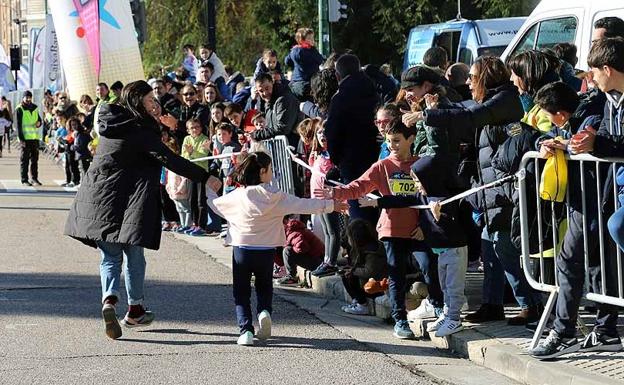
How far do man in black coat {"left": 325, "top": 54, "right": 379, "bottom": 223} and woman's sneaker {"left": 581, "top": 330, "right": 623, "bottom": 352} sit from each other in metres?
3.16

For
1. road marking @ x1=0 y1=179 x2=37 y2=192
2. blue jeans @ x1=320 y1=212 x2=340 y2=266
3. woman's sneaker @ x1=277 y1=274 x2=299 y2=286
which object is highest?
blue jeans @ x1=320 y1=212 x2=340 y2=266

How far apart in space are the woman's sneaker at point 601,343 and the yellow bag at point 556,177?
3.10 ft

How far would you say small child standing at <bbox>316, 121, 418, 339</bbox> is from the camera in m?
8.96

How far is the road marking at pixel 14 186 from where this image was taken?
23.9 m

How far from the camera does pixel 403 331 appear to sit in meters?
8.94

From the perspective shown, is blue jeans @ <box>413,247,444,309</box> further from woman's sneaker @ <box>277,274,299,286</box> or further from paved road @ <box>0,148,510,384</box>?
woman's sneaker @ <box>277,274,299,286</box>

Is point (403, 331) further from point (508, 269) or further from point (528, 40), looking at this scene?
point (528, 40)

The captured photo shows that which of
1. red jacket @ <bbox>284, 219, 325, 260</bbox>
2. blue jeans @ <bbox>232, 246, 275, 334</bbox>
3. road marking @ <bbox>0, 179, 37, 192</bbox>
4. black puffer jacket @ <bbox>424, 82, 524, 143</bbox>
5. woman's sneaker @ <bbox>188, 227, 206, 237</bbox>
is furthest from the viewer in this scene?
road marking @ <bbox>0, 179, 37, 192</bbox>

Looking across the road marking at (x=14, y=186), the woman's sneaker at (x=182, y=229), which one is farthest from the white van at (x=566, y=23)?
the road marking at (x=14, y=186)

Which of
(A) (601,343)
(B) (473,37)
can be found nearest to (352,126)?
(A) (601,343)

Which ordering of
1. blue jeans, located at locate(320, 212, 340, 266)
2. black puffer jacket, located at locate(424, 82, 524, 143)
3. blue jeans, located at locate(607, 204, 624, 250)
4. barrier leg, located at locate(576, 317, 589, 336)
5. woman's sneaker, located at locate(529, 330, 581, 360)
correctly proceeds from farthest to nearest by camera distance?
1. blue jeans, located at locate(320, 212, 340, 266)
2. black puffer jacket, located at locate(424, 82, 524, 143)
3. barrier leg, located at locate(576, 317, 589, 336)
4. woman's sneaker, located at locate(529, 330, 581, 360)
5. blue jeans, located at locate(607, 204, 624, 250)

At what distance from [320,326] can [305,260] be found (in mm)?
1963

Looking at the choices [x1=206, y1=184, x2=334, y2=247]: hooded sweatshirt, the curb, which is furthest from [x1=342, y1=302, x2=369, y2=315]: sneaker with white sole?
[x1=206, y1=184, x2=334, y2=247]: hooded sweatshirt

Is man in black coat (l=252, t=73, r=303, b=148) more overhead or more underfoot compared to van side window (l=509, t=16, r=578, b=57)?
more underfoot
